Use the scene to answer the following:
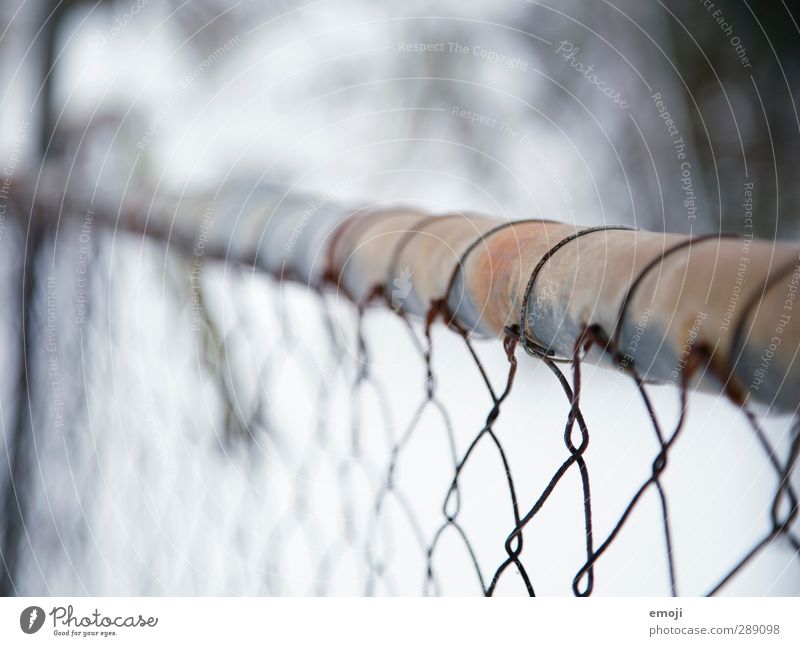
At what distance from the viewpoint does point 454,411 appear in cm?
54

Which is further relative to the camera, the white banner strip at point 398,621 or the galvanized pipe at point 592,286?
the white banner strip at point 398,621

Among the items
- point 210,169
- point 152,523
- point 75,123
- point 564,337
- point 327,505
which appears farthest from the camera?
point 210,169

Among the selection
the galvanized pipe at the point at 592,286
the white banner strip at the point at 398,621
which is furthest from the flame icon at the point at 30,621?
the galvanized pipe at the point at 592,286

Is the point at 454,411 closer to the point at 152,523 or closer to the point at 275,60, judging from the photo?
the point at 152,523

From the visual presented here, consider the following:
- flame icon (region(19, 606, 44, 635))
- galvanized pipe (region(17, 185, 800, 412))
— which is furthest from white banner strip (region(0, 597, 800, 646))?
galvanized pipe (region(17, 185, 800, 412))

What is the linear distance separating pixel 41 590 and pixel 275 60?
0.63 meters

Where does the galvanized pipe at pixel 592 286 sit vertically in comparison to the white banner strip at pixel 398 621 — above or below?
above

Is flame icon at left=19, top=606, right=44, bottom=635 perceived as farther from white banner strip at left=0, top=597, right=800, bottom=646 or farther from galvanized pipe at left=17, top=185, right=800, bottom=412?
galvanized pipe at left=17, top=185, right=800, bottom=412

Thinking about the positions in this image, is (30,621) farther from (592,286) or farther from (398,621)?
(592,286)

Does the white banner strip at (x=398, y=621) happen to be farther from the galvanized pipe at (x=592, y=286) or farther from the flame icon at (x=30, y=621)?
the galvanized pipe at (x=592, y=286)

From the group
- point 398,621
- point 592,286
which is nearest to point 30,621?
point 398,621

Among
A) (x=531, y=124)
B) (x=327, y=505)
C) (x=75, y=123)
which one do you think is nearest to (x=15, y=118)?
(x=75, y=123)

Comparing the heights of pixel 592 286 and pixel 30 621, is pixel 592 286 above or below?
above

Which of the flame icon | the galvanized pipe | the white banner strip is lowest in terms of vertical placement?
the white banner strip
